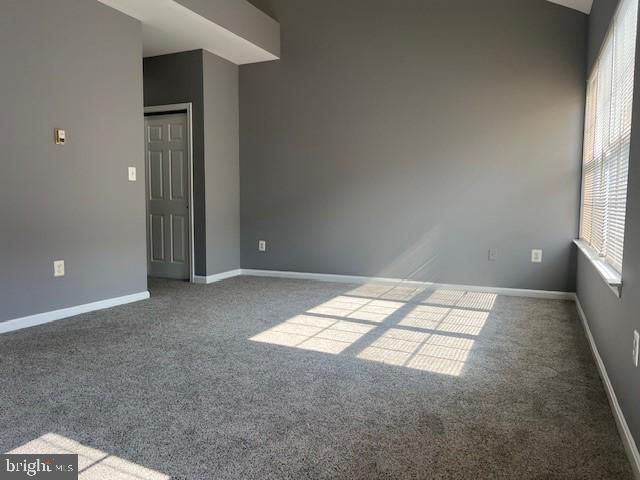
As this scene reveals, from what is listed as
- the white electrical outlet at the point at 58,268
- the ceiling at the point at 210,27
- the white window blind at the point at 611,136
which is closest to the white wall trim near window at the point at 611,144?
the white window blind at the point at 611,136

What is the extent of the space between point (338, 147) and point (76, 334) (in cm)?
319

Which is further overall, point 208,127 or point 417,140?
point 208,127

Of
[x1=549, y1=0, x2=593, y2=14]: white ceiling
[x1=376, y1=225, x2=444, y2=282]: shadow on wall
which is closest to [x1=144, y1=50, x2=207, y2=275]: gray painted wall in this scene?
[x1=376, y1=225, x2=444, y2=282]: shadow on wall

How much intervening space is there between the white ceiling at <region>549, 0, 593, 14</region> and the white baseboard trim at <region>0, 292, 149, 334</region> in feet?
14.8

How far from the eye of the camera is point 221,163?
5.50 metres

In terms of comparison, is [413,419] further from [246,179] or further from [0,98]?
[246,179]

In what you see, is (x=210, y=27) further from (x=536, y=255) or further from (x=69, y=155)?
(x=536, y=255)

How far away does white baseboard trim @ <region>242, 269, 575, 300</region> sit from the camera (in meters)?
4.63

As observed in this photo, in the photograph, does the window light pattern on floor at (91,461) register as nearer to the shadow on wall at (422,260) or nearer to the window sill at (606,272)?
the window sill at (606,272)

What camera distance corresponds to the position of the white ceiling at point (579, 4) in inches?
163

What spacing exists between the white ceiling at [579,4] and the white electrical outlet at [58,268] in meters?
4.67

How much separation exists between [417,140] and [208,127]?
7.20 feet
